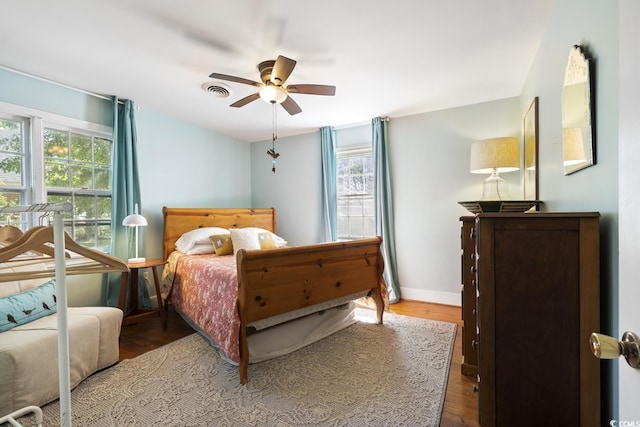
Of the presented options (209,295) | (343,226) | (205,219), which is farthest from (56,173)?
(343,226)

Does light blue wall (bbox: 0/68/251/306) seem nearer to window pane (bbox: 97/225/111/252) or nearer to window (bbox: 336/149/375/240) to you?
window pane (bbox: 97/225/111/252)

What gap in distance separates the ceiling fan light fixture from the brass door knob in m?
2.35

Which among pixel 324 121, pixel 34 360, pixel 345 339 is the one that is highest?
pixel 324 121

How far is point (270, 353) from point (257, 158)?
356 centimetres

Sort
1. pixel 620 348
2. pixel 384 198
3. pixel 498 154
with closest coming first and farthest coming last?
pixel 620 348
pixel 498 154
pixel 384 198

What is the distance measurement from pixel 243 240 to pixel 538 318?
2906 mm

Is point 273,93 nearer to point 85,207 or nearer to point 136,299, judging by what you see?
point 85,207

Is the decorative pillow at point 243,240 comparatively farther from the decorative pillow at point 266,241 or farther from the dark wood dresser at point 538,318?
the dark wood dresser at point 538,318

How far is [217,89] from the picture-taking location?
2.78 metres

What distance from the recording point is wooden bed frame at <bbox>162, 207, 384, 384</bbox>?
6.78 feet

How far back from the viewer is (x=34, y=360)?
171 cm

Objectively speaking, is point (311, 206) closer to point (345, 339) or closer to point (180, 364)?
point (345, 339)

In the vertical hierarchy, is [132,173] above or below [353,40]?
below

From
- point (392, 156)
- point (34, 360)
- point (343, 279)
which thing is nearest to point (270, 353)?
point (343, 279)
